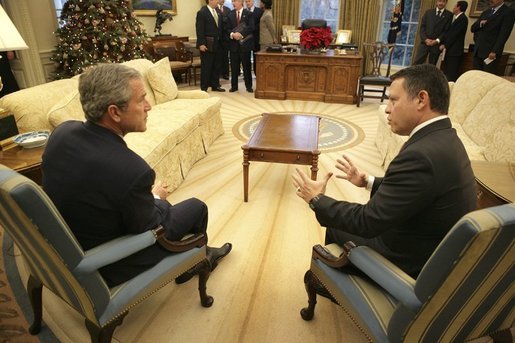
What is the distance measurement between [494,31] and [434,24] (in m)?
1.11

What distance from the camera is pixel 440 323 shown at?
1.08 meters

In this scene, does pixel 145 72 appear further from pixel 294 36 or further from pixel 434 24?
pixel 434 24

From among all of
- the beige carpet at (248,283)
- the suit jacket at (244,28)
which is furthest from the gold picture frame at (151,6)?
the beige carpet at (248,283)

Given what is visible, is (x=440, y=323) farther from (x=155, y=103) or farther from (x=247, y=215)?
(x=155, y=103)

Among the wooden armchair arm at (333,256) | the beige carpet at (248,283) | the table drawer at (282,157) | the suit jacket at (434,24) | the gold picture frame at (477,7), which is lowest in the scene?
the beige carpet at (248,283)

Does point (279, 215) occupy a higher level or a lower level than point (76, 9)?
lower

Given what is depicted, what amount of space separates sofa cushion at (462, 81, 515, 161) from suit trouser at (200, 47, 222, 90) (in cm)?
469

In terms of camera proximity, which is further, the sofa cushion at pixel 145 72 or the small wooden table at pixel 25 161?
the sofa cushion at pixel 145 72

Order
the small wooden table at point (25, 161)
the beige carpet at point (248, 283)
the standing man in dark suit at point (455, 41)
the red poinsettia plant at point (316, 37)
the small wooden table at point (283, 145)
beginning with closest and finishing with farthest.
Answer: the beige carpet at point (248, 283)
the small wooden table at point (25, 161)
the small wooden table at point (283, 145)
the red poinsettia plant at point (316, 37)
the standing man in dark suit at point (455, 41)

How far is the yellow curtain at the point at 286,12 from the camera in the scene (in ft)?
27.3

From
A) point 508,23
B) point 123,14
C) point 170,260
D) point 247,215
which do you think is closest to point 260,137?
point 247,215

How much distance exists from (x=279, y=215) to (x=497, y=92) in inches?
92.1

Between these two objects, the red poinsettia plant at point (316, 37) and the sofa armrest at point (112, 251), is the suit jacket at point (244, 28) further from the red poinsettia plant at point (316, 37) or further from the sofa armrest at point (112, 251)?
the sofa armrest at point (112, 251)

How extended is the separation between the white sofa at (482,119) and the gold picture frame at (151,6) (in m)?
5.76
